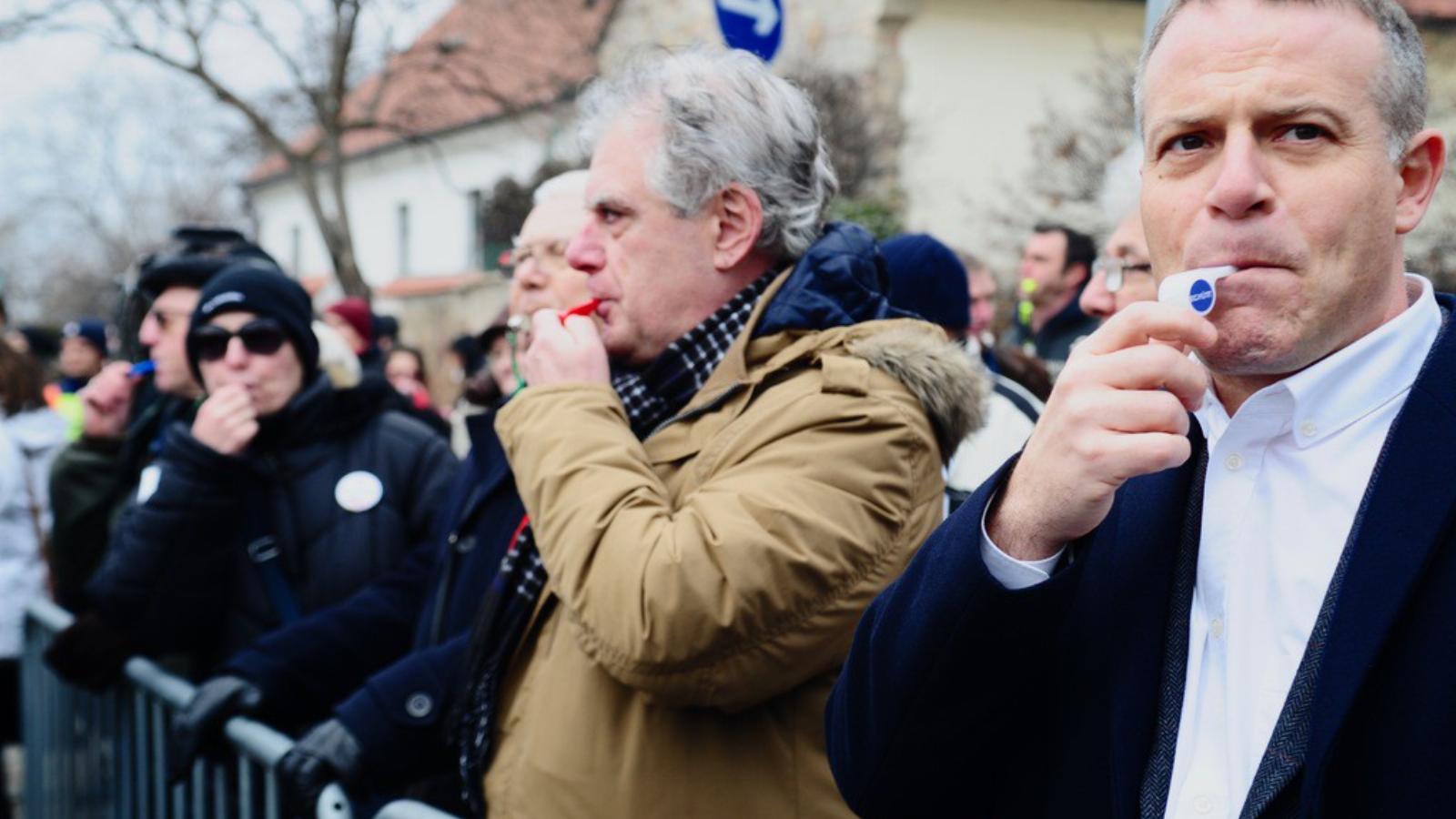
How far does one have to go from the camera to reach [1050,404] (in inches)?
56.4

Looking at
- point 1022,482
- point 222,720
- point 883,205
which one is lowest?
point 883,205

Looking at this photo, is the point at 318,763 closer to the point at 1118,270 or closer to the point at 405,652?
the point at 405,652

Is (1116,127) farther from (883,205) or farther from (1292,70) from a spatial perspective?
(1292,70)

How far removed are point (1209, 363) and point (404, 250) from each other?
3436 cm

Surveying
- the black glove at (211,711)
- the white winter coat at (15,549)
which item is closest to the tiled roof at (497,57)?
the white winter coat at (15,549)

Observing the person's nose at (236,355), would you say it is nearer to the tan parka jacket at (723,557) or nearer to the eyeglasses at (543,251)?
the eyeglasses at (543,251)

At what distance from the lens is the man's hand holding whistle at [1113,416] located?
135cm

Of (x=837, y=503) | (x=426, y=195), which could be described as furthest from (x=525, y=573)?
(x=426, y=195)

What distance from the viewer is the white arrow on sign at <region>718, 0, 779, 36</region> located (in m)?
5.05

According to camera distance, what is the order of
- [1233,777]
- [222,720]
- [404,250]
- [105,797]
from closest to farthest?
[1233,777] < [222,720] < [105,797] < [404,250]

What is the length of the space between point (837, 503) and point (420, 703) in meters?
1.24

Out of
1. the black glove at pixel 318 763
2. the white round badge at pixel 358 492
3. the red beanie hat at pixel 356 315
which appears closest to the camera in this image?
the black glove at pixel 318 763

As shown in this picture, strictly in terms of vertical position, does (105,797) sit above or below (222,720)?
below

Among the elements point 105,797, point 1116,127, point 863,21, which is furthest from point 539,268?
point 863,21
